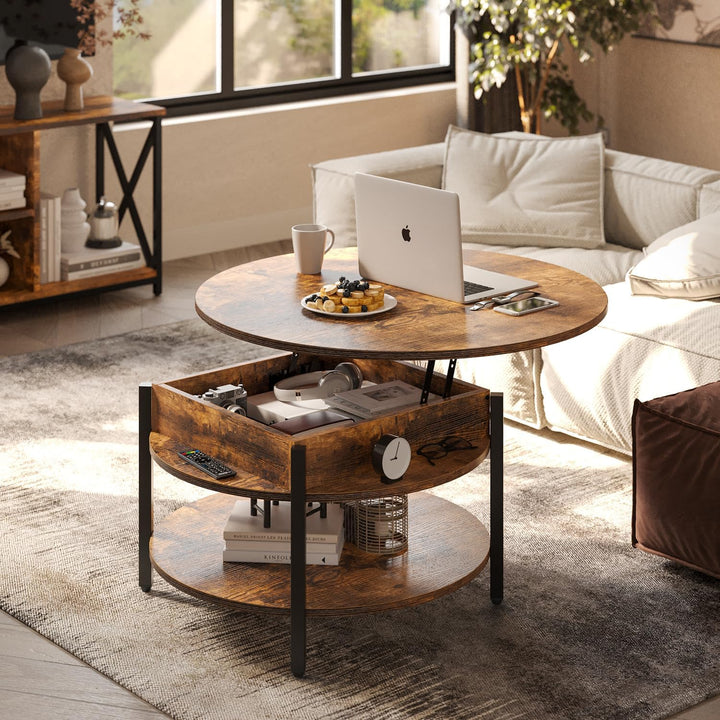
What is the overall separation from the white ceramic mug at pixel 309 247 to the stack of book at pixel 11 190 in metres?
1.91

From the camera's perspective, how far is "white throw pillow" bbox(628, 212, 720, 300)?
359cm

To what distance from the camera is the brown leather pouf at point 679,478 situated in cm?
280

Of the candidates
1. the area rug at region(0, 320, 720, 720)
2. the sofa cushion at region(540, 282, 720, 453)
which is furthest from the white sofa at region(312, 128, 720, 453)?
the area rug at region(0, 320, 720, 720)

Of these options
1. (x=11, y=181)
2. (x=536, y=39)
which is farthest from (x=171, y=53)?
(x=536, y=39)

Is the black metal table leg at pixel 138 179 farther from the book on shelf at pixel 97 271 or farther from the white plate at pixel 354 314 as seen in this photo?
the white plate at pixel 354 314

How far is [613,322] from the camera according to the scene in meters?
3.54

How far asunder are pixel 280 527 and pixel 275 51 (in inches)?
143

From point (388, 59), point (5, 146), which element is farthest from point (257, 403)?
point (388, 59)

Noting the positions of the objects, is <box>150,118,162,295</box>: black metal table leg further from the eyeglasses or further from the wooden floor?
the eyeglasses

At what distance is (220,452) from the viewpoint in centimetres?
258

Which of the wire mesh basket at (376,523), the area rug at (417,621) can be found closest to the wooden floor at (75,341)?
the area rug at (417,621)

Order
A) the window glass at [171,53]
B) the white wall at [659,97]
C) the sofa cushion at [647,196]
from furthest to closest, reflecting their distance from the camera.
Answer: the white wall at [659,97] < the window glass at [171,53] < the sofa cushion at [647,196]

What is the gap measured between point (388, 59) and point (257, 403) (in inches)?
151

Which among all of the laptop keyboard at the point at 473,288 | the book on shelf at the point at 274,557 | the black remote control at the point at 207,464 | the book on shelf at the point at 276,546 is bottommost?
the book on shelf at the point at 274,557
